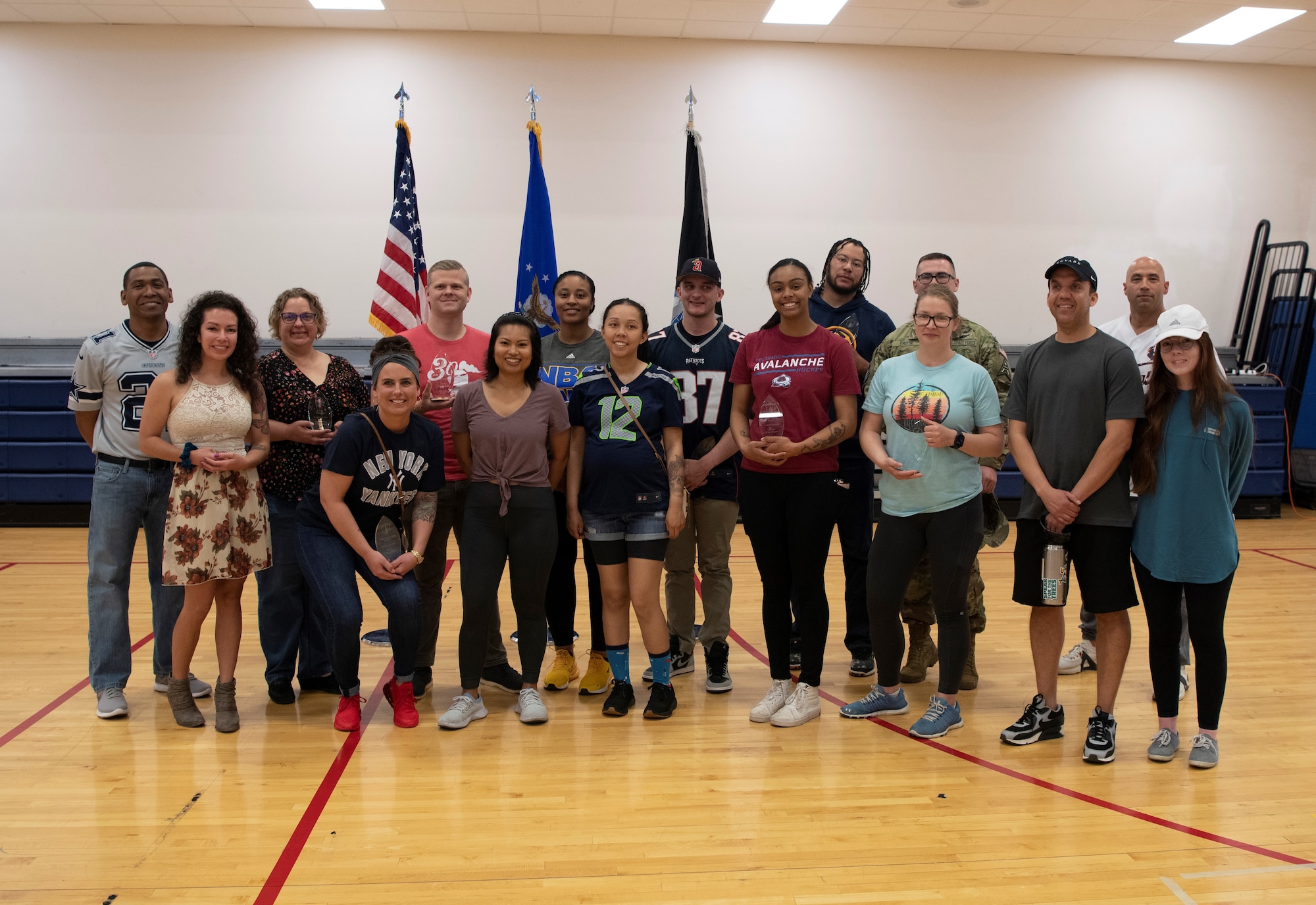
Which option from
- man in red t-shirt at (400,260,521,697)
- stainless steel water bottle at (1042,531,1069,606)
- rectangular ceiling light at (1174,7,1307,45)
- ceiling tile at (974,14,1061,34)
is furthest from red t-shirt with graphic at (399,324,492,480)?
rectangular ceiling light at (1174,7,1307,45)

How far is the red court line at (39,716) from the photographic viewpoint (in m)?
3.21

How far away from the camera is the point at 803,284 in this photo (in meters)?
3.21

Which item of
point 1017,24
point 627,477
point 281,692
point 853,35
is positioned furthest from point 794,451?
point 1017,24

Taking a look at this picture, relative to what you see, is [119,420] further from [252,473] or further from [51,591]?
[51,591]

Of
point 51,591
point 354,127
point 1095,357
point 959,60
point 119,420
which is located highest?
point 959,60

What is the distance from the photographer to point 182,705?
3.29 meters

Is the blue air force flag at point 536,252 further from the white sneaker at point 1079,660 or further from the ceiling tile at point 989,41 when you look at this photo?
the ceiling tile at point 989,41

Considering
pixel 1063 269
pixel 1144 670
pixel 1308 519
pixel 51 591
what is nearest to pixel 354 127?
pixel 51 591

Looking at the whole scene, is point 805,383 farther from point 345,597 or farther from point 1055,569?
point 345,597

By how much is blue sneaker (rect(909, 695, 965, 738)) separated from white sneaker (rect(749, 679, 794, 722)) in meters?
0.46

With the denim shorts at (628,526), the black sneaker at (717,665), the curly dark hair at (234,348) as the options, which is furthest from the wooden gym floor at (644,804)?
the curly dark hair at (234,348)

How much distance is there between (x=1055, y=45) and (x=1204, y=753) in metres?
7.01

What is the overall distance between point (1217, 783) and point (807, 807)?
1.31 meters

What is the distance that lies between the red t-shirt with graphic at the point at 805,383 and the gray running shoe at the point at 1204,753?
146 cm
